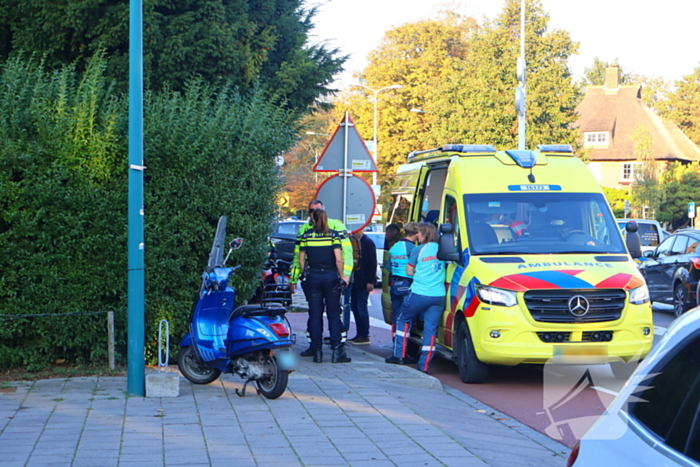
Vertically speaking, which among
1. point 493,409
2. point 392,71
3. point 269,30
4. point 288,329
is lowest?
point 493,409

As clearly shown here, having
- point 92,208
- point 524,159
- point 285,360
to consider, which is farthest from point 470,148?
point 92,208

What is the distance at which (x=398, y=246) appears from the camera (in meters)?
11.4

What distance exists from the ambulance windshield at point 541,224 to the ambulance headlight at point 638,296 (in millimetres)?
700

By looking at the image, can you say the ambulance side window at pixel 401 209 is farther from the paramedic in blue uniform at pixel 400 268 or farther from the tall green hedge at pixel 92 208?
the tall green hedge at pixel 92 208

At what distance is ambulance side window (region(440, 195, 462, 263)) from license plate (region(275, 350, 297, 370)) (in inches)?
112

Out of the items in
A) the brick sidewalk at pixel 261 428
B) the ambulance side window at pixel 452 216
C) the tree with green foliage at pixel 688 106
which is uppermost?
the tree with green foliage at pixel 688 106

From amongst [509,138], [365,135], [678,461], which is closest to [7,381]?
[678,461]

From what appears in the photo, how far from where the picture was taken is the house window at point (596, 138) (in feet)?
240

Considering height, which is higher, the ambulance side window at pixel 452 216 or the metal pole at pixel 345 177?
the metal pole at pixel 345 177

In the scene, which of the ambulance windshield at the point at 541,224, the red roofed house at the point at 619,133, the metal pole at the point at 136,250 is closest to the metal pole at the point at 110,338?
A: the metal pole at the point at 136,250

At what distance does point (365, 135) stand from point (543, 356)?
50.3 m

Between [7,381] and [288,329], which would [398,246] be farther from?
[7,381]

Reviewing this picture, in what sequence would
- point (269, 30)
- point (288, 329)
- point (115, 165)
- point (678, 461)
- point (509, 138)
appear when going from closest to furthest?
point (678, 461), point (288, 329), point (115, 165), point (269, 30), point (509, 138)

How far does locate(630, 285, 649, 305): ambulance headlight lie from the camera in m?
9.26
